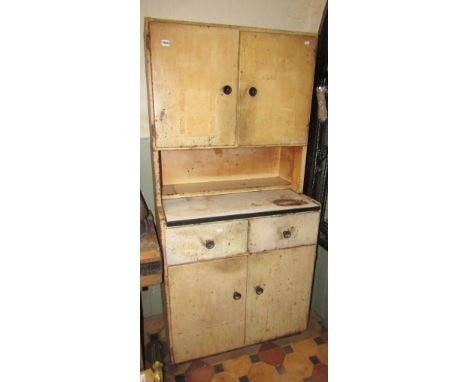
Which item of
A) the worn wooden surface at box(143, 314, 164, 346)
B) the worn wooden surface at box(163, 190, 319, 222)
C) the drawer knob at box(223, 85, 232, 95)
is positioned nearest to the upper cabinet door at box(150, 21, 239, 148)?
the drawer knob at box(223, 85, 232, 95)

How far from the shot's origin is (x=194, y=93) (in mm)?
1633

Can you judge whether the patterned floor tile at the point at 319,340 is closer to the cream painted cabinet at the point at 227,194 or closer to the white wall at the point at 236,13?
the cream painted cabinet at the point at 227,194

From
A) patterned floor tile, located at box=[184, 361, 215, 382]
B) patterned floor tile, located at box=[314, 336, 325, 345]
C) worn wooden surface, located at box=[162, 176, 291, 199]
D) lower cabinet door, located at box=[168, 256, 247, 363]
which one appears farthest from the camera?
patterned floor tile, located at box=[314, 336, 325, 345]

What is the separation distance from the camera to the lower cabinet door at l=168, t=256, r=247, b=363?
5.69 feet

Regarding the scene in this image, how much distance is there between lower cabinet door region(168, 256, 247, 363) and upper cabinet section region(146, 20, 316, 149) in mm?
771

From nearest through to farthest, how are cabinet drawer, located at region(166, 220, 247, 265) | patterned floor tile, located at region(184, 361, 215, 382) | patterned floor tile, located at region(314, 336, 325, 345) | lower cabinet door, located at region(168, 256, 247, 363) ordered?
cabinet drawer, located at region(166, 220, 247, 265)
lower cabinet door, located at region(168, 256, 247, 363)
patterned floor tile, located at region(184, 361, 215, 382)
patterned floor tile, located at region(314, 336, 325, 345)

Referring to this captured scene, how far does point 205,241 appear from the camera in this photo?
169cm

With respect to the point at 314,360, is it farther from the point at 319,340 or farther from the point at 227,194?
the point at 227,194

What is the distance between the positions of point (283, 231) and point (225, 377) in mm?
1030

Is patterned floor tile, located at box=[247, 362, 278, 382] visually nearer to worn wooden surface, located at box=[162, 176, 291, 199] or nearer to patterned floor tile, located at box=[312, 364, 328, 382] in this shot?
patterned floor tile, located at box=[312, 364, 328, 382]

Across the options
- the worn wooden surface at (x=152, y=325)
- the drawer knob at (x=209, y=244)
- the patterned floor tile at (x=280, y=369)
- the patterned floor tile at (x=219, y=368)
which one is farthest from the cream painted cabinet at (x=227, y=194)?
the worn wooden surface at (x=152, y=325)
